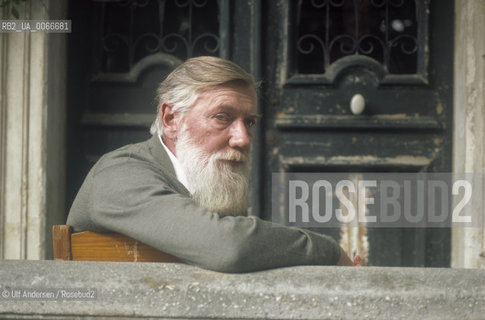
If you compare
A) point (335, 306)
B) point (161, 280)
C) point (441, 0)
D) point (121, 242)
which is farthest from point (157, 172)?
point (441, 0)

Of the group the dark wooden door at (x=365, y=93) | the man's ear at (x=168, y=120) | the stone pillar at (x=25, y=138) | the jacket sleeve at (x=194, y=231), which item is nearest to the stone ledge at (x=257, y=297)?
the jacket sleeve at (x=194, y=231)

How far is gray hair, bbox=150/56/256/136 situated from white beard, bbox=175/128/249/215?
0.35 feet

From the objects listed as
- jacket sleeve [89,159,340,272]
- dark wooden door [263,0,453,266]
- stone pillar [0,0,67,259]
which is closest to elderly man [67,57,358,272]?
jacket sleeve [89,159,340,272]

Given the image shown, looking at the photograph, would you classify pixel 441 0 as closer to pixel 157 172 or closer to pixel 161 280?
pixel 157 172

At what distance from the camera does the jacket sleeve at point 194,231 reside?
1196 mm

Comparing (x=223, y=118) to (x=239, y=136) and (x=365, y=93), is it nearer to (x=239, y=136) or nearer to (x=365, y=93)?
(x=239, y=136)

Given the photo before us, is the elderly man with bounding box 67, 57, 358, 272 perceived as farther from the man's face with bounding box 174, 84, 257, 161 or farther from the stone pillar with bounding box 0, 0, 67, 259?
the stone pillar with bounding box 0, 0, 67, 259

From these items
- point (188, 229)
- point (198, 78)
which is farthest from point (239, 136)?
point (188, 229)

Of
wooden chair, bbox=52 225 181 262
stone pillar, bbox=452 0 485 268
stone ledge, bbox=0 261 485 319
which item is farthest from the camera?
stone pillar, bbox=452 0 485 268

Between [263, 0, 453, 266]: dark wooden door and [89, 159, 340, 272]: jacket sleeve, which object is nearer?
[89, 159, 340, 272]: jacket sleeve

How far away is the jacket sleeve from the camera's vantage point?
3.92ft

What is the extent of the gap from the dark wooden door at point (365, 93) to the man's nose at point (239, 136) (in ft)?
4.74

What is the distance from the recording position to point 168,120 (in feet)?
5.76

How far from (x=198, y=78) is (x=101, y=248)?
62cm
